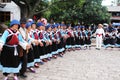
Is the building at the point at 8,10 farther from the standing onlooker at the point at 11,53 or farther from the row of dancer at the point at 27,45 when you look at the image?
the standing onlooker at the point at 11,53

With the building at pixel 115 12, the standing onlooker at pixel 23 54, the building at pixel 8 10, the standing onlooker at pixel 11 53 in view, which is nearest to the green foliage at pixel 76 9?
the building at pixel 8 10

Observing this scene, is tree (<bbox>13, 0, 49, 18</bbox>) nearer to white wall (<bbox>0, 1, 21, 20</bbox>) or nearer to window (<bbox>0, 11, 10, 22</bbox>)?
white wall (<bbox>0, 1, 21, 20</bbox>)

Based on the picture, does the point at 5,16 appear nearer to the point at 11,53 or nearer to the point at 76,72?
the point at 76,72

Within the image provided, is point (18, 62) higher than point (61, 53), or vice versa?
point (18, 62)

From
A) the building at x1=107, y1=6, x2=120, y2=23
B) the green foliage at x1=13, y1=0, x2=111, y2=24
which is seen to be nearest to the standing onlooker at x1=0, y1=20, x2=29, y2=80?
the green foliage at x1=13, y1=0, x2=111, y2=24

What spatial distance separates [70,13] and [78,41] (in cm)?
1561

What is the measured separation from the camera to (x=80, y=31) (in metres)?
20.2

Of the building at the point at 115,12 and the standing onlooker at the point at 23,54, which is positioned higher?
the standing onlooker at the point at 23,54

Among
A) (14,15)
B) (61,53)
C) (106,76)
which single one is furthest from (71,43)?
(14,15)

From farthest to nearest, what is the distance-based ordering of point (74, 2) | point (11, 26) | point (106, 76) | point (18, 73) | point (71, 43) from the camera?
point (74, 2) < point (71, 43) < point (106, 76) < point (18, 73) < point (11, 26)

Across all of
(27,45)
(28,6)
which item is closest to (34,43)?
(27,45)

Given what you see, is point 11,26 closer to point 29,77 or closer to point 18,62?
point 18,62

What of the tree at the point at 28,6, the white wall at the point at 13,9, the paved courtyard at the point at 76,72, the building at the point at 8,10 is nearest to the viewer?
the paved courtyard at the point at 76,72

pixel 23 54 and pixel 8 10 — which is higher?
pixel 23 54
